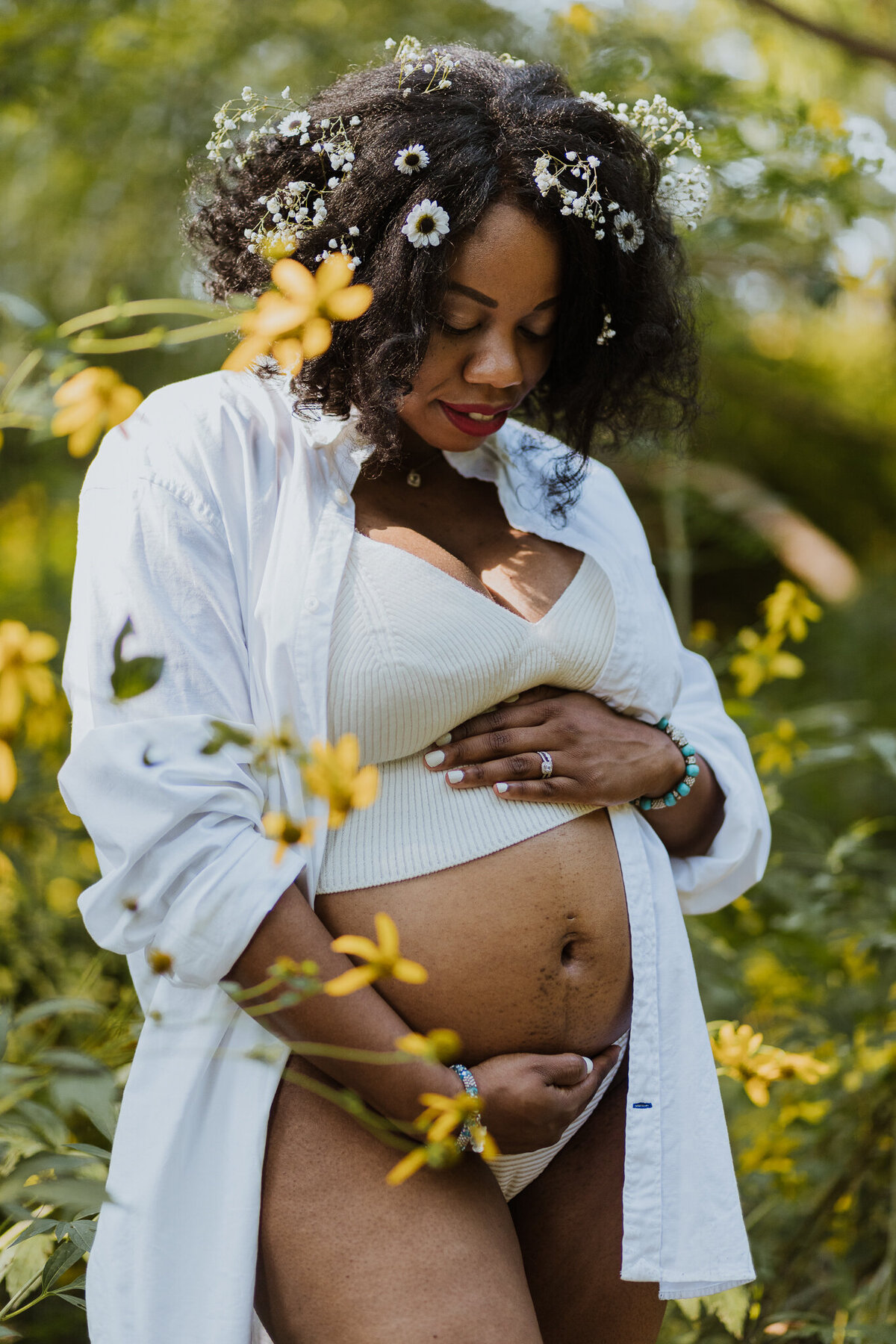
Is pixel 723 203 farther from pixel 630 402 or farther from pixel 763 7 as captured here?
pixel 630 402

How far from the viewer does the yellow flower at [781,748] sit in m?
1.95

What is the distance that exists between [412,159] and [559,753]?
605 mm

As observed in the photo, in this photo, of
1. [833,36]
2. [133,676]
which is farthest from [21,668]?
[833,36]

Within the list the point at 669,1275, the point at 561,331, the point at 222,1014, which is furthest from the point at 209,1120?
the point at 561,331

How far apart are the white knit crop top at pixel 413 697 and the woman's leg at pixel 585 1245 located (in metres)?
0.35

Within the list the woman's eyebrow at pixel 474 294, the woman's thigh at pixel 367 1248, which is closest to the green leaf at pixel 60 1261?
the woman's thigh at pixel 367 1248

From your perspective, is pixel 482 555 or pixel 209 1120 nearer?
pixel 209 1120

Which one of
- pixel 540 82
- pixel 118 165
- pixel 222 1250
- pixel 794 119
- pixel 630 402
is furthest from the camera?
pixel 118 165

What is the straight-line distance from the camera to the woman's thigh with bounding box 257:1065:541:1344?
97cm

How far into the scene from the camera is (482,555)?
51.7 inches

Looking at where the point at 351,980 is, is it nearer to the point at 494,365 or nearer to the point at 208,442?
the point at 208,442

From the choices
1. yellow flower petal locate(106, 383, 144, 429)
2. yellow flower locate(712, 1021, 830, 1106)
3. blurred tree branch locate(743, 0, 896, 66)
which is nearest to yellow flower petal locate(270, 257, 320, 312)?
yellow flower petal locate(106, 383, 144, 429)

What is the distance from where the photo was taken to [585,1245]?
1201 millimetres

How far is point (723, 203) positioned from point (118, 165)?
149 cm
